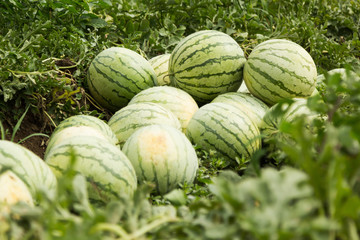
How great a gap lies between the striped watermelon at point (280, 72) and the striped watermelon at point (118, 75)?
33.2 inches

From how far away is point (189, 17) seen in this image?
499 centimetres

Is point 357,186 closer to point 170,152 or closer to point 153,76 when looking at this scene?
point 170,152

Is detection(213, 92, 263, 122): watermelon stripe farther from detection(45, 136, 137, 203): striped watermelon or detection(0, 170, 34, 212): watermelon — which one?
detection(0, 170, 34, 212): watermelon

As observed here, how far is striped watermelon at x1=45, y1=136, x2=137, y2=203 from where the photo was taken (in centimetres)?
223

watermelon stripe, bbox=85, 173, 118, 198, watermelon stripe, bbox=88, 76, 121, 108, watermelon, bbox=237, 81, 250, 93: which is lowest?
watermelon, bbox=237, 81, 250, 93

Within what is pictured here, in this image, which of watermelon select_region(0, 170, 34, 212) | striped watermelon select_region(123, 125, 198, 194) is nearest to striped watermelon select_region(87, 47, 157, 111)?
striped watermelon select_region(123, 125, 198, 194)

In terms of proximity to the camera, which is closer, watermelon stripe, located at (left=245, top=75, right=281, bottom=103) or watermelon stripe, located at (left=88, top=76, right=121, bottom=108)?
watermelon stripe, located at (left=245, top=75, right=281, bottom=103)

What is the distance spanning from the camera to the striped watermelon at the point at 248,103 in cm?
354

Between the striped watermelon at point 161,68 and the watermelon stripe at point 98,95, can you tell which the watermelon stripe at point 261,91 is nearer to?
the striped watermelon at point 161,68

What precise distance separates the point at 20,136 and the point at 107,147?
1221 millimetres

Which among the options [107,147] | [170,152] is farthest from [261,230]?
[170,152]

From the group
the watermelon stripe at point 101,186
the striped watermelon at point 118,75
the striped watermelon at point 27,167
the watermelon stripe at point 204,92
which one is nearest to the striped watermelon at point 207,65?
the watermelon stripe at point 204,92

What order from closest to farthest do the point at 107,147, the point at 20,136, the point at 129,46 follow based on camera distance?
the point at 107,147 → the point at 20,136 → the point at 129,46

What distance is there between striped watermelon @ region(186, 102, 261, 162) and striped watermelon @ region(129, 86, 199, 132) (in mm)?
240
